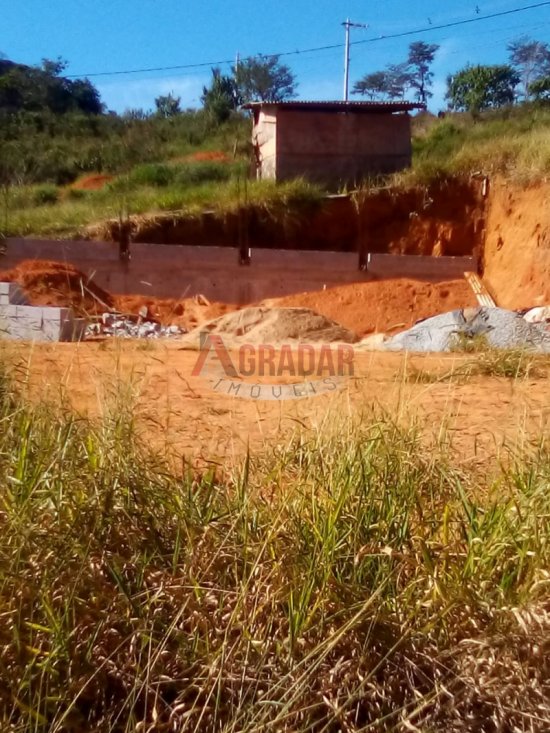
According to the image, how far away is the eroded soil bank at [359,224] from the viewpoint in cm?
1709

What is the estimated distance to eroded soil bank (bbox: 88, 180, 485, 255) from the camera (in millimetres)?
17094

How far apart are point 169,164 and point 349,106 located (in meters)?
7.81

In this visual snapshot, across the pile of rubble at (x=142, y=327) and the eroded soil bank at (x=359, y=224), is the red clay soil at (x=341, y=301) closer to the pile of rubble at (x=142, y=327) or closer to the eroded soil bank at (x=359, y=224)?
the pile of rubble at (x=142, y=327)

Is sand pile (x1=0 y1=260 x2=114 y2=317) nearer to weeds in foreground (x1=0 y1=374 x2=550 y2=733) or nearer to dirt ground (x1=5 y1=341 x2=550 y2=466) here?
dirt ground (x1=5 y1=341 x2=550 y2=466)

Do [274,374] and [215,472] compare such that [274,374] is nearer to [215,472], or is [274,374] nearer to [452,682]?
[215,472]

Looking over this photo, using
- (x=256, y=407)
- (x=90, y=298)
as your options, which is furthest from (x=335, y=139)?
(x=256, y=407)

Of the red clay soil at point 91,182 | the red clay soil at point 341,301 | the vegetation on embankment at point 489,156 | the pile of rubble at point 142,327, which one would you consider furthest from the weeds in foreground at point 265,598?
the red clay soil at point 91,182

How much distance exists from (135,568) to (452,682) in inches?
40.2

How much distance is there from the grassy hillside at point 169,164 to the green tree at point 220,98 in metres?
0.60

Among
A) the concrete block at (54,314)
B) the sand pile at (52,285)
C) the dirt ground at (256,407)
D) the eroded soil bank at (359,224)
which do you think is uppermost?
the eroded soil bank at (359,224)

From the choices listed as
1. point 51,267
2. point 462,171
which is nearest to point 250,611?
point 51,267

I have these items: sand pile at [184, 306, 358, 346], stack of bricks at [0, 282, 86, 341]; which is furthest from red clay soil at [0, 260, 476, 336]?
stack of bricks at [0, 282, 86, 341]

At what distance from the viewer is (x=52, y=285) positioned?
46.3ft

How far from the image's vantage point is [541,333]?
34.0ft
